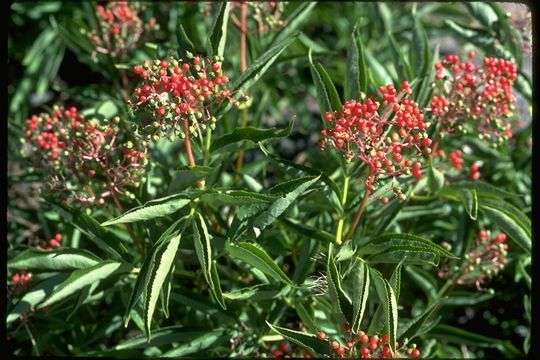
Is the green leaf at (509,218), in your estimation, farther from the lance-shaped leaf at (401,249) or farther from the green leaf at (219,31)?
the green leaf at (219,31)

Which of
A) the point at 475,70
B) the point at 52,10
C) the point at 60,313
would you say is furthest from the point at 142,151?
the point at 52,10

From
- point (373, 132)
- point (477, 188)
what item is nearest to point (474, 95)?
point (477, 188)

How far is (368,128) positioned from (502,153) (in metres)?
0.93

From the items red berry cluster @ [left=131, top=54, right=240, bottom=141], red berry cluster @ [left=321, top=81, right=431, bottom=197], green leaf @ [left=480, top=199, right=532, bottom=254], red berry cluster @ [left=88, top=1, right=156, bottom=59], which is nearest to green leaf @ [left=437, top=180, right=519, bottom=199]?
green leaf @ [left=480, top=199, right=532, bottom=254]

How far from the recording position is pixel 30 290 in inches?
72.6

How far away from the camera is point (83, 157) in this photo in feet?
5.56

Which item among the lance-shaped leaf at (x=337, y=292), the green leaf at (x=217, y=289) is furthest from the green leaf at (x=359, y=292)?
the green leaf at (x=217, y=289)

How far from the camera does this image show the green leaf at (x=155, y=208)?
148 cm

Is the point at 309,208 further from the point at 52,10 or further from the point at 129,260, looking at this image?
the point at 52,10

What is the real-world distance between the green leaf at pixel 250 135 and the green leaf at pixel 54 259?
40cm

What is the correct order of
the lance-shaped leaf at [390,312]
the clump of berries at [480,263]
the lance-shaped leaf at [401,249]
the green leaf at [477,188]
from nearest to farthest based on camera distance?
1. the lance-shaped leaf at [390,312]
2. the lance-shaped leaf at [401,249]
3. the green leaf at [477,188]
4. the clump of berries at [480,263]

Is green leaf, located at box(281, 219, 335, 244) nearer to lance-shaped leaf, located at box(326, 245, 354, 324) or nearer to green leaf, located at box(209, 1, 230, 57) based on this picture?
lance-shaped leaf, located at box(326, 245, 354, 324)

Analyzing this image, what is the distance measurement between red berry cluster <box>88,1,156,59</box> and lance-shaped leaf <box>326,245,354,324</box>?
1.08 m

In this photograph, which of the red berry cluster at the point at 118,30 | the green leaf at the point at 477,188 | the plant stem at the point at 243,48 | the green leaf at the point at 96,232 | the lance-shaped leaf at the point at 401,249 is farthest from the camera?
the red berry cluster at the point at 118,30
